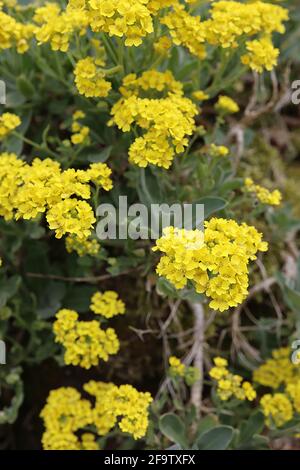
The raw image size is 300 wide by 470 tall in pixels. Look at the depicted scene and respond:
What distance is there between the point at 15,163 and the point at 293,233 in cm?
120

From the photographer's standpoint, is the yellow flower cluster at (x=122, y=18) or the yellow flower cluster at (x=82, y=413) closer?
the yellow flower cluster at (x=122, y=18)

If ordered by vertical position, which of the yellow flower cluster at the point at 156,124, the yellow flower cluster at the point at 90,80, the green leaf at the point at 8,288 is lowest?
the green leaf at the point at 8,288

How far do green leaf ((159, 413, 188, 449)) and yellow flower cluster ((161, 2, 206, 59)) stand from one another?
1.07 metres

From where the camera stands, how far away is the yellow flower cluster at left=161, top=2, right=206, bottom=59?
1725mm

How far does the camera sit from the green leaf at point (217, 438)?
1.87 metres

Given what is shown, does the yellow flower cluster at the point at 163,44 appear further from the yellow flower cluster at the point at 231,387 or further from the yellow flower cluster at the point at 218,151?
the yellow flower cluster at the point at 231,387

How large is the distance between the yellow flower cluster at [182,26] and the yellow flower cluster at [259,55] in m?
0.18

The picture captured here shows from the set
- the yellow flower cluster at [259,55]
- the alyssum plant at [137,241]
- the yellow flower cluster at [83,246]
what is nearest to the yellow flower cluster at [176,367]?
the alyssum plant at [137,241]

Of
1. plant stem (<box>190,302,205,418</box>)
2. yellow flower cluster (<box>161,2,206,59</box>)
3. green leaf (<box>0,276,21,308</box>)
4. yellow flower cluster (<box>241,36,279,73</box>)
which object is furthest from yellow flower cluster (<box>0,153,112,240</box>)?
plant stem (<box>190,302,205,418</box>)

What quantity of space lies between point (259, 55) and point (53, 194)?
0.77 meters

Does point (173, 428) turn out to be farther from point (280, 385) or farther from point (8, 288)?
point (8, 288)

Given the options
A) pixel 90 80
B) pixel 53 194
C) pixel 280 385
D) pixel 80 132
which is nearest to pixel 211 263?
pixel 53 194

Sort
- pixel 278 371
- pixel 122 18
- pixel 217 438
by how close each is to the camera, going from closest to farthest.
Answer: pixel 122 18 < pixel 217 438 < pixel 278 371

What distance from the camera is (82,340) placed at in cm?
180
